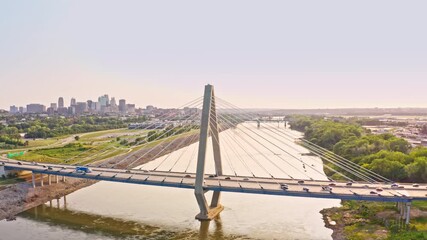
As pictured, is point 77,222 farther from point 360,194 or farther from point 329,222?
point 360,194

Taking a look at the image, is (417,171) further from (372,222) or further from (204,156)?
(204,156)

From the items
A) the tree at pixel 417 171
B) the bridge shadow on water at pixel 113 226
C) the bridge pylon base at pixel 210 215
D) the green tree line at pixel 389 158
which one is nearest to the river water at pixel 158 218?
the bridge shadow on water at pixel 113 226

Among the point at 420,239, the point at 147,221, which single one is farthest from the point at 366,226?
the point at 147,221

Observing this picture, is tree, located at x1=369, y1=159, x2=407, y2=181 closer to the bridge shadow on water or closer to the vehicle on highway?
the bridge shadow on water

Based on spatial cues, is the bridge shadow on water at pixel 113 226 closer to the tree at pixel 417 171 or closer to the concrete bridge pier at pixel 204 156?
the concrete bridge pier at pixel 204 156

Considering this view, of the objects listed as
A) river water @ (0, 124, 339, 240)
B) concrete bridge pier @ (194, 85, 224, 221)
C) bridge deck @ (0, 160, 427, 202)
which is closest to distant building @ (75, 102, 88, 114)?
river water @ (0, 124, 339, 240)

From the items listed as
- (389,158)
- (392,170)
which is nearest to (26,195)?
(392,170)
